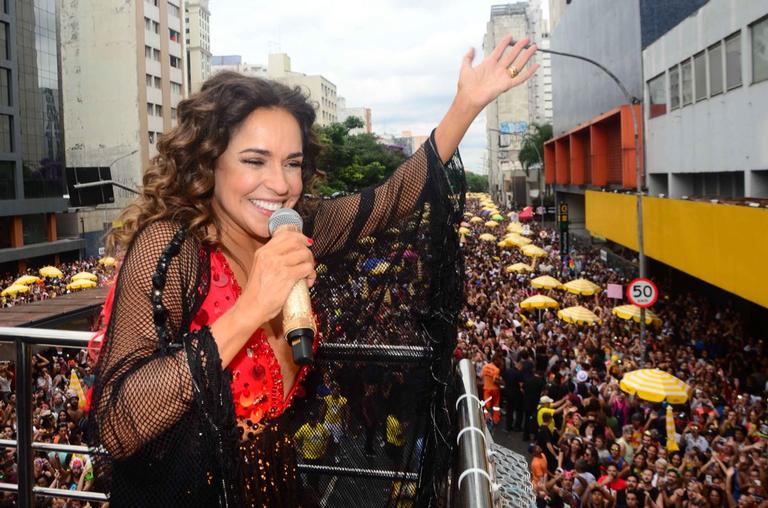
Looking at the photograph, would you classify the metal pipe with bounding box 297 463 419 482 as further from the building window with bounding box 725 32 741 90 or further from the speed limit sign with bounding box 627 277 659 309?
the building window with bounding box 725 32 741 90

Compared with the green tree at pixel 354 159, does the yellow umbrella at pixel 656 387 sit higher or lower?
lower

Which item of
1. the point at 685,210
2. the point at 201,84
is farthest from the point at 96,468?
the point at 685,210

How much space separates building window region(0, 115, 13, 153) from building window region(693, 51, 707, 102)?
38.3 meters

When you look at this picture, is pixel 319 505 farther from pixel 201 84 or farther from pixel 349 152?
pixel 349 152

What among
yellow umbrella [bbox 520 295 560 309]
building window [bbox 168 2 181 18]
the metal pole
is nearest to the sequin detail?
the metal pole

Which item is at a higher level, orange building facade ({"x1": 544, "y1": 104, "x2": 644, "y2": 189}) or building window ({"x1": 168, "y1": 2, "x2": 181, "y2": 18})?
building window ({"x1": 168, "y1": 2, "x2": 181, "y2": 18})

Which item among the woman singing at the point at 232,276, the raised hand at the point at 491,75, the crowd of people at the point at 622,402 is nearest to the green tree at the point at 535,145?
the crowd of people at the point at 622,402

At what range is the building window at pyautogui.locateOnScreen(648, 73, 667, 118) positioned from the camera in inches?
930

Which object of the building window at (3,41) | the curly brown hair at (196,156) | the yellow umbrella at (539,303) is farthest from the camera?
the building window at (3,41)

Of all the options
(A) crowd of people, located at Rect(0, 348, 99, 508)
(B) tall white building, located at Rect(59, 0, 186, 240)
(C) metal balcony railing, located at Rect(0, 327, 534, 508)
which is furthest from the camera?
(B) tall white building, located at Rect(59, 0, 186, 240)

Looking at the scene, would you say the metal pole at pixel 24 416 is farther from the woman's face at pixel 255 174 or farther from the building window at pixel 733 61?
the building window at pixel 733 61

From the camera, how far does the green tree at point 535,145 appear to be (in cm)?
6969

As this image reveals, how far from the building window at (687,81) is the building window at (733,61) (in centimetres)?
322

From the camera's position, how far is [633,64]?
92.3 ft
